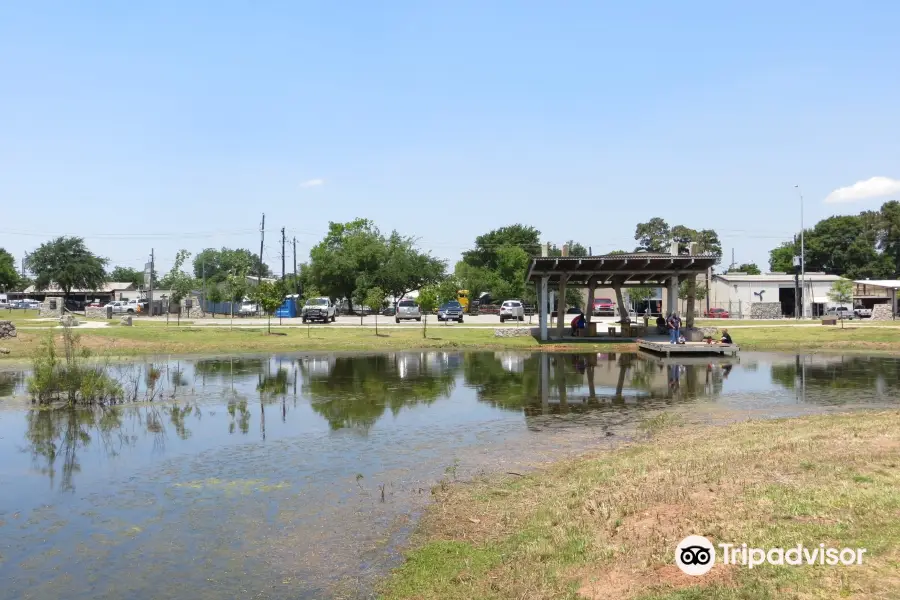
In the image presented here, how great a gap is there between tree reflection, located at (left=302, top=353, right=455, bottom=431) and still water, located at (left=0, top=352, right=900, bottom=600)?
0.29 feet

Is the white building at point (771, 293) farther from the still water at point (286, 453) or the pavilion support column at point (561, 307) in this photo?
the still water at point (286, 453)

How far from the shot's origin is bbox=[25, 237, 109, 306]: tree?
8781 centimetres

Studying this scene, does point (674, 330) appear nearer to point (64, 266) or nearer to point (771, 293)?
point (771, 293)

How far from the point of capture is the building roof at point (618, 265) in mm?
34906

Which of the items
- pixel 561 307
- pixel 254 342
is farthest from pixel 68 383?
pixel 561 307

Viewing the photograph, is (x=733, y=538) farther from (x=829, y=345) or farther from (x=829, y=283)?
(x=829, y=283)

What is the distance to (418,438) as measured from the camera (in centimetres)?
1409

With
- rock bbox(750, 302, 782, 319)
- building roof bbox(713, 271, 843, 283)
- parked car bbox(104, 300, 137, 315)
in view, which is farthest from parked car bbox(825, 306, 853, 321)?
parked car bbox(104, 300, 137, 315)

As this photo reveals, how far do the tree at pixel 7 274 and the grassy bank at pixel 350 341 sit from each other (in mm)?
85654

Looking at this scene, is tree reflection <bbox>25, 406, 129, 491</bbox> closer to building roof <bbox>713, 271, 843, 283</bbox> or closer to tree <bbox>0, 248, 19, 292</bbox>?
building roof <bbox>713, 271, 843, 283</bbox>

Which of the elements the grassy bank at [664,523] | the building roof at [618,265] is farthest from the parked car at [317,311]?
the grassy bank at [664,523]

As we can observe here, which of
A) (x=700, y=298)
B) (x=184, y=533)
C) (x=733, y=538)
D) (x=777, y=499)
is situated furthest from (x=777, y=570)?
(x=700, y=298)

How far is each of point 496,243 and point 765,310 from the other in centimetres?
4668

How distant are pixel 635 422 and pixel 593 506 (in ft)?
24.6
